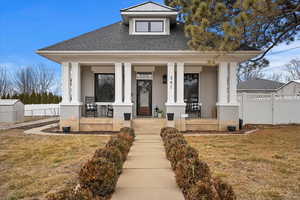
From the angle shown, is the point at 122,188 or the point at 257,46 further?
the point at 257,46

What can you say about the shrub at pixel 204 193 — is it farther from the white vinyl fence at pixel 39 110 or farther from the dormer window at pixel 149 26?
the white vinyl fence at pixel 39 110

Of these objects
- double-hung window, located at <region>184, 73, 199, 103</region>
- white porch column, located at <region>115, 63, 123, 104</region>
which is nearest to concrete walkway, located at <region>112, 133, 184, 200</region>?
white porch column, located at <region>115, 63, 123, 104</region>

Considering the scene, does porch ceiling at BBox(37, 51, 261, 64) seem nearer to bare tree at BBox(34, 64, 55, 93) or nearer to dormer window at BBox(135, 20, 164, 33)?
dormer window at BBox(135, 20, 164, 33)

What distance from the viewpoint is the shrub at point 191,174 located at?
3305 mm

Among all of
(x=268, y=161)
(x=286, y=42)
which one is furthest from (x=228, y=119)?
(x=268, y=161)

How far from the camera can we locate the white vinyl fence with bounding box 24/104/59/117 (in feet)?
76.1

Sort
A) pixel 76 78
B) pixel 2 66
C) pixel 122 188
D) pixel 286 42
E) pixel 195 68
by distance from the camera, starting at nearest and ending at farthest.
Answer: pixel 122 188
pixel 286 42
pixel 76 78
pixel 195 68
pixel 2 66

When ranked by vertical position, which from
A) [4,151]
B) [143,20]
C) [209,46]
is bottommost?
[4,151]

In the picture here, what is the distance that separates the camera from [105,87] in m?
12.7

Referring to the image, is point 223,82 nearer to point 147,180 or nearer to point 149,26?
point 149,26

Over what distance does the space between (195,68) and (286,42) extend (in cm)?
429

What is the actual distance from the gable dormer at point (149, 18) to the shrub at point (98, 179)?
411 inches

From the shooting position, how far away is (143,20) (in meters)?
12.6

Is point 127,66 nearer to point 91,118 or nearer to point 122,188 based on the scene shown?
point 91,118
